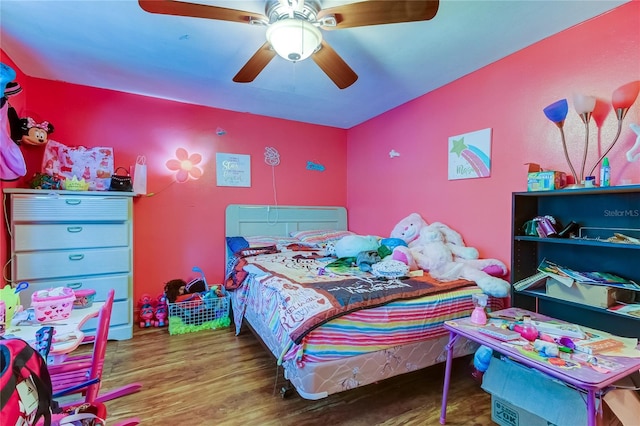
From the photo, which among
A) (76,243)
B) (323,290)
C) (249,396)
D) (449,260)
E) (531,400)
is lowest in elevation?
(249,396)

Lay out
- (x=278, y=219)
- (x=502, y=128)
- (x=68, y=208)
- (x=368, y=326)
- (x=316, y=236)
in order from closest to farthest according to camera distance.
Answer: (x=368, y=326), (x=502, y=128), (x=68, y=208), (x=316, y=236), (x=278, y=219)

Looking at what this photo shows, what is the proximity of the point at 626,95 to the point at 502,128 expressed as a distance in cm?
80

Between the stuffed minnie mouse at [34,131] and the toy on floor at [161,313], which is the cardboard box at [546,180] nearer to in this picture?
the toy on floor at [161,313]

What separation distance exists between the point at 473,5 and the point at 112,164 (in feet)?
10.8

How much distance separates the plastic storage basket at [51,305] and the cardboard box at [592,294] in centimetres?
Answer: 264

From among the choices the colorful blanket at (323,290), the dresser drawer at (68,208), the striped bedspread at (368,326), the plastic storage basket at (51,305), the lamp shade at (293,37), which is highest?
the lamp shade at (293,37)

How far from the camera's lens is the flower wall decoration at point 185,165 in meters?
3.37

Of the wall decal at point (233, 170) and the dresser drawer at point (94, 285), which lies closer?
the dresser drawer at point (94, 285)

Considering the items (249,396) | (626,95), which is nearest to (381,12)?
(626,95)

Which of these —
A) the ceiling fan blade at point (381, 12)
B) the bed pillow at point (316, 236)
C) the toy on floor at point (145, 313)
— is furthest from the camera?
the bed pillow at point (316, 236)

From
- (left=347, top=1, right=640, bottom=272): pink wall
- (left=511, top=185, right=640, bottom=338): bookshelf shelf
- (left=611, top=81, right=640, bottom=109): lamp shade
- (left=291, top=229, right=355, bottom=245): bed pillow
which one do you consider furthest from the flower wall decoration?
(left=611, top=81, right=640, bottom=109): lamp shade

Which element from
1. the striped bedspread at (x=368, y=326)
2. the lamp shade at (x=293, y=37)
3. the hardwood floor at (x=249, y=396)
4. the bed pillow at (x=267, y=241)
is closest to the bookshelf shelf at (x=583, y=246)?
the striped bedspread at (x=368, y=326)

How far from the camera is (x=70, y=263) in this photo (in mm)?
2598

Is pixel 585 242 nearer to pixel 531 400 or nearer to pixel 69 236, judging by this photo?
pixel 531 400
